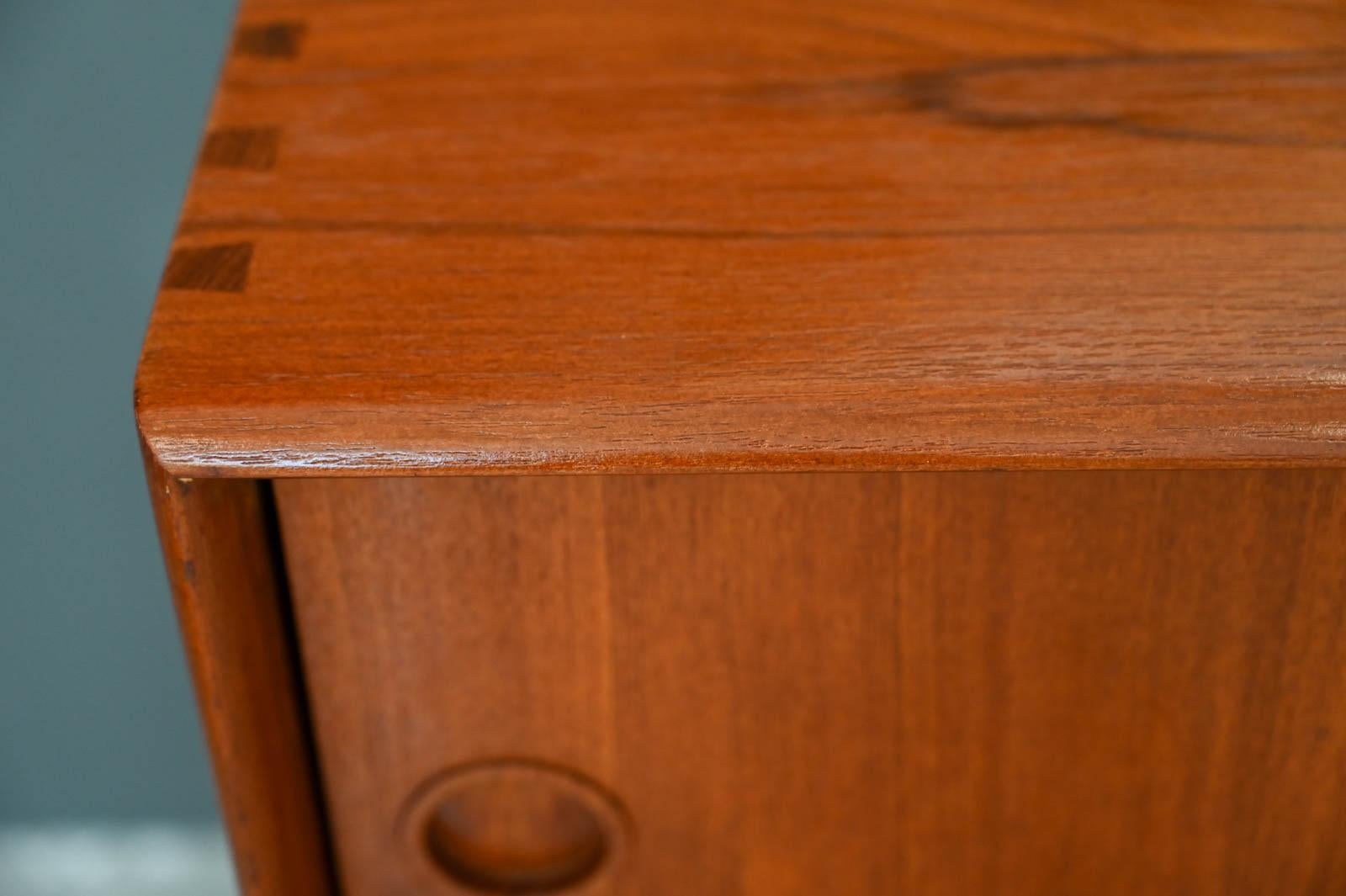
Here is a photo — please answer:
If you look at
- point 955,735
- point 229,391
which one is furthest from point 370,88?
point 955,735

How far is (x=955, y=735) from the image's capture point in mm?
415

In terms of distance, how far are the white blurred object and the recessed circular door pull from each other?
1.62ft

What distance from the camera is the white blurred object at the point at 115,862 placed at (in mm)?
891

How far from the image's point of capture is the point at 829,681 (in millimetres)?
405

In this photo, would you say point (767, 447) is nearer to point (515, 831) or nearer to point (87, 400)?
point (515, 831)

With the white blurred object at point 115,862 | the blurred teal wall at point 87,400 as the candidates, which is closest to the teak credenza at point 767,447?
the blurred teal wall at point 87,400

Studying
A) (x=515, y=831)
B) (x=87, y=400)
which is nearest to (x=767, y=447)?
(x=515, y=831)

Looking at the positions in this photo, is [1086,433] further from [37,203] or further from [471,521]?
[37,203]

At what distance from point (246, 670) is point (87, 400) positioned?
402 millimetres

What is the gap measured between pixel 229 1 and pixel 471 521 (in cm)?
38

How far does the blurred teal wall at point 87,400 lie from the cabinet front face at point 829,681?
36cm

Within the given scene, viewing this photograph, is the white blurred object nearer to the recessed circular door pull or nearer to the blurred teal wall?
the blurred teal wall

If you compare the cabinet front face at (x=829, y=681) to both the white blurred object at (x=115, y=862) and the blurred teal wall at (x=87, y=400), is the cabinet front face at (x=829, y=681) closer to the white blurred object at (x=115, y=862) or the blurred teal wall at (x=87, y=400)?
the blurred teal wall at (x=87, y=400)

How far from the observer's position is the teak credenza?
0.34m
